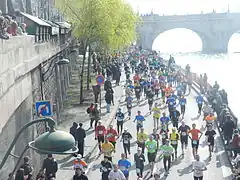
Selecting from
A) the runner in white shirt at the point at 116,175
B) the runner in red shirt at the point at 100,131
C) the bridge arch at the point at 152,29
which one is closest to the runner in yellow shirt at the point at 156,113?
the runner in red shirt at the point at 100,131

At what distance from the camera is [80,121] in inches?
945

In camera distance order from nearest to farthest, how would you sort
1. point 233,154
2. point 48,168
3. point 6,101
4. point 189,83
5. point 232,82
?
point 6,101 → point 48,168 → point 233,154 → point 189,83 → point 232,82

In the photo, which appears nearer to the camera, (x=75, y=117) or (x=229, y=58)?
(x=75, y=117)

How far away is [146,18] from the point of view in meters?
98.9

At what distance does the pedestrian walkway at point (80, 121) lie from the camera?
16.5 m

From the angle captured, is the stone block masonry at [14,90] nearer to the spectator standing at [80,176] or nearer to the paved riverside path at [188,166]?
the spectator standing at [80,176]

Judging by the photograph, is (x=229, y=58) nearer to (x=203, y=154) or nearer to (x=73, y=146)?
(x=203, y=154)

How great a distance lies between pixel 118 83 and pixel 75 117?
41.7 feet

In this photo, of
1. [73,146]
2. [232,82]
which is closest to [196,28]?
[232,82]

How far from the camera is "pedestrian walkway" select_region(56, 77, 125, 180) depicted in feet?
54.1

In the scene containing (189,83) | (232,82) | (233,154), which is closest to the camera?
(233,154)

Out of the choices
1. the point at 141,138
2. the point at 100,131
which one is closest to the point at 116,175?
the point at 141,138

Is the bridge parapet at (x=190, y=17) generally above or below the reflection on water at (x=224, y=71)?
above

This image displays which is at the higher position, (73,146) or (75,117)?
(73,146)
